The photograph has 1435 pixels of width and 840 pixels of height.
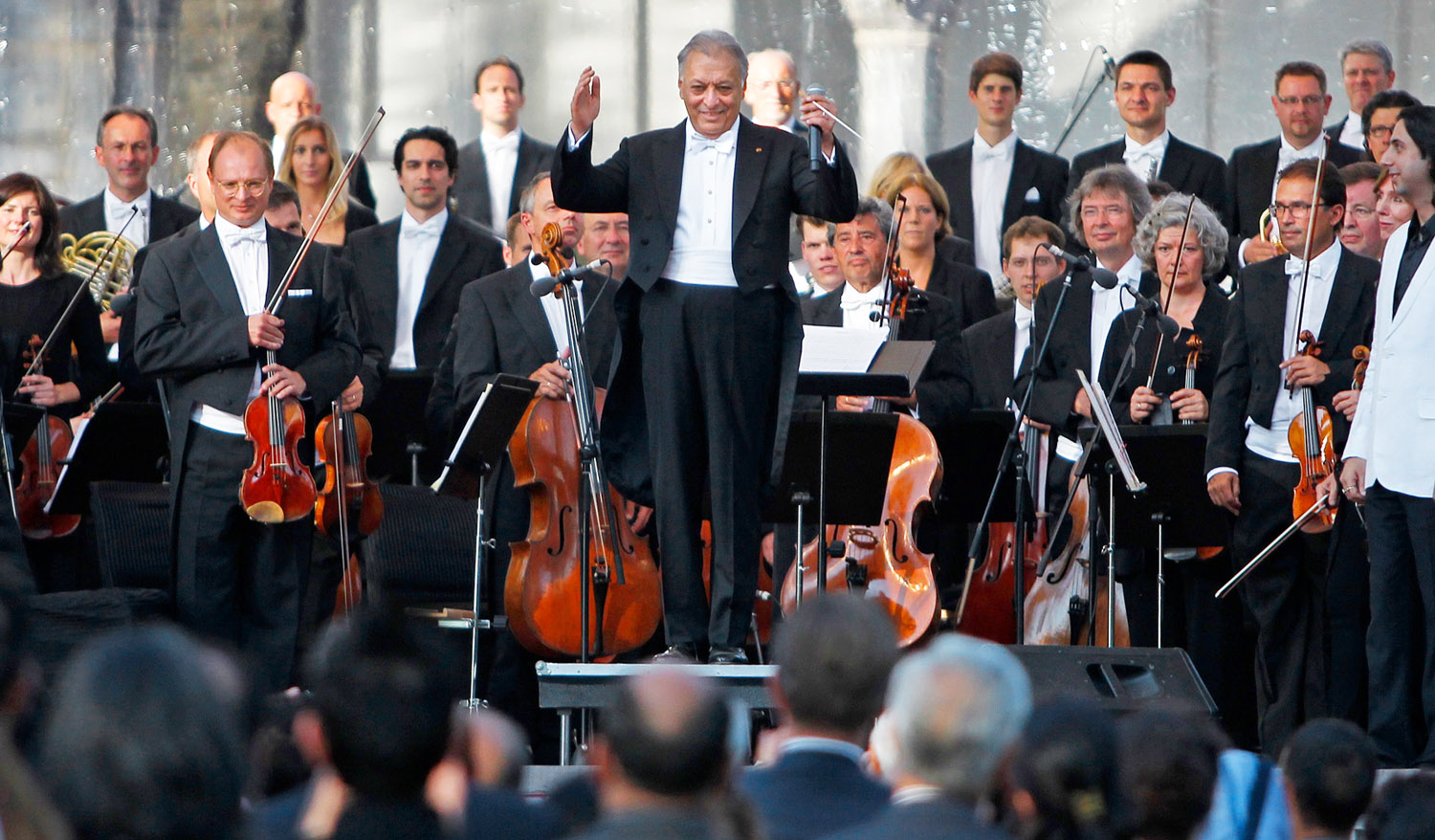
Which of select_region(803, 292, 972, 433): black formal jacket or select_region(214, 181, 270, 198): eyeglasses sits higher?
select_region(214, 181, 270, 198): eyeglasses

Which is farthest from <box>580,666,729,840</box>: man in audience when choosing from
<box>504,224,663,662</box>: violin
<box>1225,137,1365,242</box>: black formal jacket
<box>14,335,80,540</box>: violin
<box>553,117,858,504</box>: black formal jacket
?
<box>1225,137,1365,242</box>: black formal jacket

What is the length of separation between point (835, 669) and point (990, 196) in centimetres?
609

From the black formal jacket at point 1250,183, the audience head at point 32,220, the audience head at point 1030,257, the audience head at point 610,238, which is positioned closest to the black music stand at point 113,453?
the audience head at point 32,220

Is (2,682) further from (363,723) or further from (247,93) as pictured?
(247,93)

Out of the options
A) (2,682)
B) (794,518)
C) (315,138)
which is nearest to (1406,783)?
(2,682)

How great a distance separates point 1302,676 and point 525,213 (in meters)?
2.91

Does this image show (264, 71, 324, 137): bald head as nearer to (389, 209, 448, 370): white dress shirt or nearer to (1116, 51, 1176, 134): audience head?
(389, 209, 448, 370): white dress shirt

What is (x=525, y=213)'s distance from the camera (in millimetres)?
6434

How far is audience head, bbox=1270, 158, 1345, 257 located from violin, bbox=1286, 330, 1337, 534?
1.55 ft

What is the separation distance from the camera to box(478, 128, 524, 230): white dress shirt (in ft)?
28.9

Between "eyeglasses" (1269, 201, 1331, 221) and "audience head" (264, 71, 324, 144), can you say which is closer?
"eyeglasses" (1269, 201, 1331, 221)

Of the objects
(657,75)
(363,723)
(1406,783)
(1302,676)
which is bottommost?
(1302,676)

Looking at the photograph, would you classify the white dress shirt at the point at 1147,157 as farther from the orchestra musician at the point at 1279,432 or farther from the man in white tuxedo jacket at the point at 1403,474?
the man in white tuxedo jacket at the point at 1403,474

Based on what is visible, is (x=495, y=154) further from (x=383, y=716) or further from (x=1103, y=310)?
(x=383, y=716)
